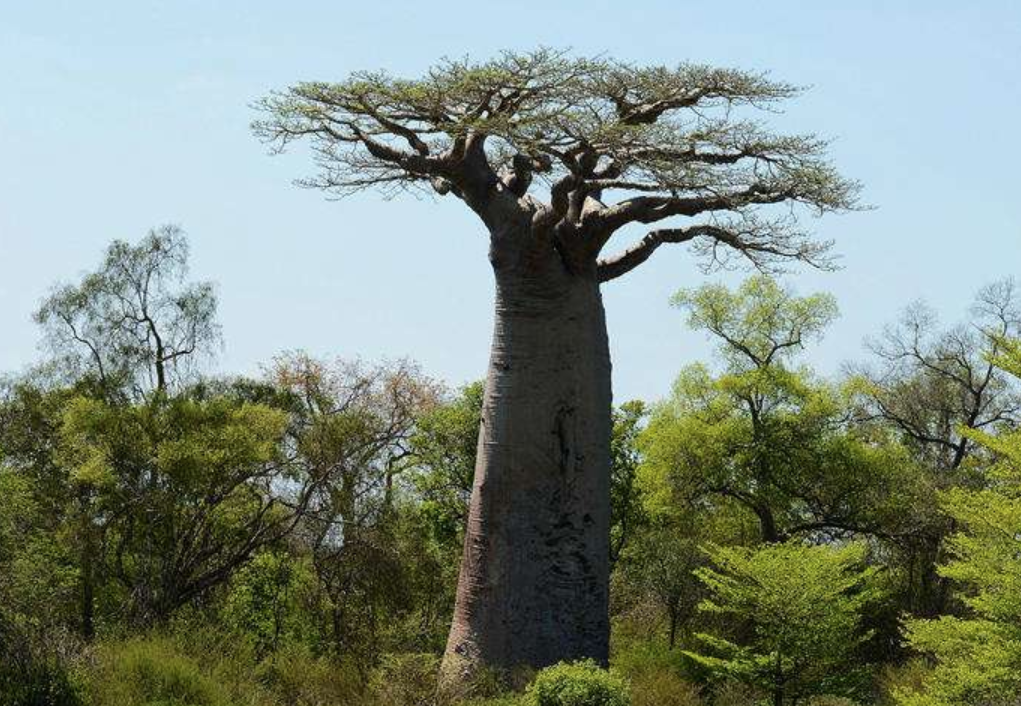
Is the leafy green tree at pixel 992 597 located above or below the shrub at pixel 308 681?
above

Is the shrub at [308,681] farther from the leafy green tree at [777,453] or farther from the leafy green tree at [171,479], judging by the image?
the leafy green tree at [777,453]

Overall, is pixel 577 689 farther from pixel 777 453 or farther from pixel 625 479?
pixel 777 453

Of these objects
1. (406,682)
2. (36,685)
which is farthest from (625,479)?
(36,685)

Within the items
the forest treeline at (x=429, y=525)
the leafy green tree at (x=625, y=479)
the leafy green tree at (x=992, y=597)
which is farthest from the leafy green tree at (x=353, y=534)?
the leafy green tree at (x=992, y=597)

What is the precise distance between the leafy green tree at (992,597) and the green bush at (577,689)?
319cm

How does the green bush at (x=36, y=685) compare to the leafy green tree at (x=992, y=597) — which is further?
the leafy green tree at (x=992, y=597)

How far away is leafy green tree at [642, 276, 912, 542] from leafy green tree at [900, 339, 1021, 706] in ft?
21.2

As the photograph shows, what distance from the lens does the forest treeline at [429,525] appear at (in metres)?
11.0

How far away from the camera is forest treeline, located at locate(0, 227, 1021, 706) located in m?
11.0

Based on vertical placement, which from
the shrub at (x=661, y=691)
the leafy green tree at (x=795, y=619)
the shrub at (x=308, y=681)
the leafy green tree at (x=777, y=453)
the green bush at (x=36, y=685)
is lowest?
the green bush at (x=36, y=685)

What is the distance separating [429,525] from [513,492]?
4778 millimetres

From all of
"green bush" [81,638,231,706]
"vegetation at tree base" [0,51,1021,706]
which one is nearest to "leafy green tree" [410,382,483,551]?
"vegetation at tree base" [0,51,1021,706]

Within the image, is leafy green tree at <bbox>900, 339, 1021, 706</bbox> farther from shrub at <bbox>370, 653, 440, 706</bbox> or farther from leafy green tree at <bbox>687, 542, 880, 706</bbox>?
shrub at <bbox>370, 653, 440, 706</bbox>

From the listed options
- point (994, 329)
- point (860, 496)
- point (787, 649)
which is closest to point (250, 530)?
point (787, 649)
